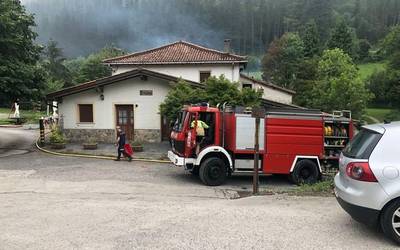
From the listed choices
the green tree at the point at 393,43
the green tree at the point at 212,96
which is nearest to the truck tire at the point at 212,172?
the green tree at the point at 212,96

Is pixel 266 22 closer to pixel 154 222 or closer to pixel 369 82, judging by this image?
pixel 369 82

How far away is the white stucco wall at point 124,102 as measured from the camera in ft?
89.1

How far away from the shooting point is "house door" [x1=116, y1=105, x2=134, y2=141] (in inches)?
1081

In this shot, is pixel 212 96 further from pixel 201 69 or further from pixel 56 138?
pixel 201 69

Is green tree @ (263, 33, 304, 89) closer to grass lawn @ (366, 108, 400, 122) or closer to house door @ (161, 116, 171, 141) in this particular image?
grass lawn @ (366, 108, 400, 122)

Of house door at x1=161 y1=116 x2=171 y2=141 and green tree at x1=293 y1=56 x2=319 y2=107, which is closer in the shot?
house door at x1=161 y1=116 x2=171 y2=141

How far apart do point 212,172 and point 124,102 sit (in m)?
13.5

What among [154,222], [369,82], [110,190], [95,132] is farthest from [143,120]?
[369,82]

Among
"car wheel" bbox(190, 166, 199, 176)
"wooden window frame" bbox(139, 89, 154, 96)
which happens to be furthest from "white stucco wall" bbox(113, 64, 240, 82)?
"car wheel" bbox(190, 166, 199, 176)

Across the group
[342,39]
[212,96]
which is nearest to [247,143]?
[212,96]

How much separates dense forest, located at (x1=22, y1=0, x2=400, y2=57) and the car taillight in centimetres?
12291

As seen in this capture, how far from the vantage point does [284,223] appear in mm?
7168

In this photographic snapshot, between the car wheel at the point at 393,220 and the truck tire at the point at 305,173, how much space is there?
953cm

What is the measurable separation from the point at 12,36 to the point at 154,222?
2000cm
